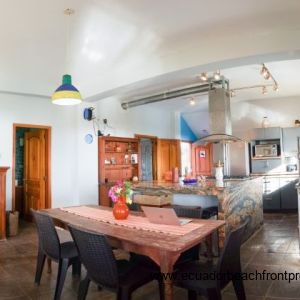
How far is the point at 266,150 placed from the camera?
7.41 metres

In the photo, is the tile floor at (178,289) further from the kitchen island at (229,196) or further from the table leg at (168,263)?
the table leg at (168,263)

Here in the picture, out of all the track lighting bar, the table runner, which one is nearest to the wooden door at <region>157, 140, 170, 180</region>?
the track lighting bar

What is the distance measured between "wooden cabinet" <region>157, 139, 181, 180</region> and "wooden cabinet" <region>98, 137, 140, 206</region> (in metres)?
0.84

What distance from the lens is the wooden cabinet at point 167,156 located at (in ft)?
26.5

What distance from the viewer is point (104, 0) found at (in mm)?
3127

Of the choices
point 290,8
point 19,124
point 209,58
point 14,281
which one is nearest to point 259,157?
point 209,58

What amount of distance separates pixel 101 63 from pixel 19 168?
3.52 meters

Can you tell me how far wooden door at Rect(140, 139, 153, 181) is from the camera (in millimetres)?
7800

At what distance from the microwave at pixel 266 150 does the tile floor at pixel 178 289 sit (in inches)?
89.1

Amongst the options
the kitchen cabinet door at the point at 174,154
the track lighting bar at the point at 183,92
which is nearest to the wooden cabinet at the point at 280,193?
the kitchen cabinet door at the point at 174,154

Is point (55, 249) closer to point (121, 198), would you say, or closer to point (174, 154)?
point (121, 198)

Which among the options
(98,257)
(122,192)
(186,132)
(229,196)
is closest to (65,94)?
(122,192)

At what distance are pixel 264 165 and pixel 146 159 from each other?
121 inches

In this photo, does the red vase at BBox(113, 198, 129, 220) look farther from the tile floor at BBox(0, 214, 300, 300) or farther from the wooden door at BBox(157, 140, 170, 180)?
the wooden door at BBox(157, 140, 170, 180)
